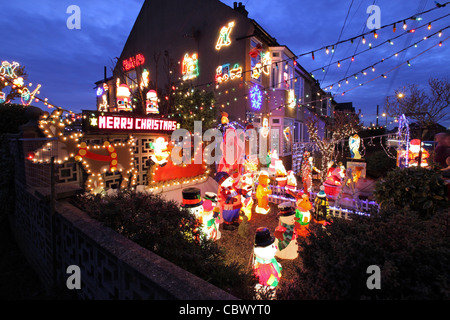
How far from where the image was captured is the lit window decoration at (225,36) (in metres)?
13.9

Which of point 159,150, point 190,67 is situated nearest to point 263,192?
point 159,150

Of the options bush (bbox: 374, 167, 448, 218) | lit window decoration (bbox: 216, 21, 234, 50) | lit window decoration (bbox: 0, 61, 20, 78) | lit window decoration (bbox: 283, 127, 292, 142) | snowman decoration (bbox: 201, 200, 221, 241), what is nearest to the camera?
bush (bbox: 374, 167, 448, 218)

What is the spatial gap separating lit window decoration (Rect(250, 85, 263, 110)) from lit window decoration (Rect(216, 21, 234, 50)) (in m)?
3.14

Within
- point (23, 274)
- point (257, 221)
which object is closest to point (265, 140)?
point (257, 221)

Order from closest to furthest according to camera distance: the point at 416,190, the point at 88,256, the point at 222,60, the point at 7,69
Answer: the point at 88,256 → the point at 416,190 → the point at 222,60 → the point at 7,69

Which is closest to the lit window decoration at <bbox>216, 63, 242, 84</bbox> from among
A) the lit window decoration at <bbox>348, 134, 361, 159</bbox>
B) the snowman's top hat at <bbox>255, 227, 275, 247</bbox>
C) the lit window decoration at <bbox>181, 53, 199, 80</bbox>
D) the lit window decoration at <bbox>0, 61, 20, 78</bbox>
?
the lit window decoration at <bbox>181, 53, 199, 80</bbox>

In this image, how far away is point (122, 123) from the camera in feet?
22.0

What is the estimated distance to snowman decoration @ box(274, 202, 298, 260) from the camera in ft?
19.0

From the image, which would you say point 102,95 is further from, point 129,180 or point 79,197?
point 79,197

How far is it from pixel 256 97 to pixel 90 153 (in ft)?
35.7

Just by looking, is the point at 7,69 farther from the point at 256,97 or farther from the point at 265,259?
the point at 265,259

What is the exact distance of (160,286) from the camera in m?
2.01

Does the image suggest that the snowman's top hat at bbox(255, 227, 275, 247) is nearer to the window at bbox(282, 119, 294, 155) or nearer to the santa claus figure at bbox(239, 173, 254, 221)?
the santa claus figure at bbox(239, 173, 254, 221)
